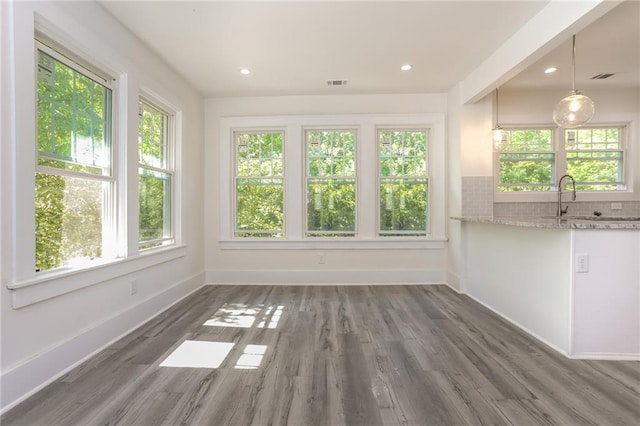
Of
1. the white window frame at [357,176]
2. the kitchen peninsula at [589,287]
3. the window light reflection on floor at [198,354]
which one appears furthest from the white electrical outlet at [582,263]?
the window light reflection on floor at [198,354]

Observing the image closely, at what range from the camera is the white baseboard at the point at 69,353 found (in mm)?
1634

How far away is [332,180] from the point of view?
169 inches

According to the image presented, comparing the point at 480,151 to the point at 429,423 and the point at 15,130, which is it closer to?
the point at 429,423

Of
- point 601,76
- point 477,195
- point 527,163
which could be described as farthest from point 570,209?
point 601,76

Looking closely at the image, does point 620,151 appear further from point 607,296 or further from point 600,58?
point 607,296

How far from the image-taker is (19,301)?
1685 mm

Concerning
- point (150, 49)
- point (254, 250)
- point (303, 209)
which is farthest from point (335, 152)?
point (150, 49)

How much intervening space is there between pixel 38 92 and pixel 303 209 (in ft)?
9.76

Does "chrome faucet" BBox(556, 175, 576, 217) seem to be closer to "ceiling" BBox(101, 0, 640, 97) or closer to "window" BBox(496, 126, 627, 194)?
"window" BBox(496, 126, 627, 194)

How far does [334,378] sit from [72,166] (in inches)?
96.9

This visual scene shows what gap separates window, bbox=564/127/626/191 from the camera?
424 centimetres


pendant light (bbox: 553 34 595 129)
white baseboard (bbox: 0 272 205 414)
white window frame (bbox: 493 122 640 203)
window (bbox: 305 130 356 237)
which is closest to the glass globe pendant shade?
pendant light (bbox: 553 34 595 129)

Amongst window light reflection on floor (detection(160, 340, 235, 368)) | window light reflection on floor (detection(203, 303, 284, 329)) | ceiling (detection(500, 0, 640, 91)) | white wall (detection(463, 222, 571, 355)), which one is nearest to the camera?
window light reflection on floor (detection(160, 340, 235, 368))

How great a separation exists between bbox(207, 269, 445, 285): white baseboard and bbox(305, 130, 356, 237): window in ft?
1.95
